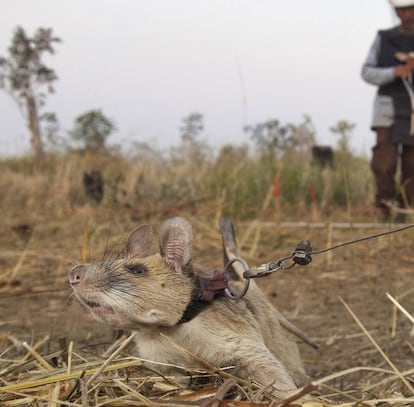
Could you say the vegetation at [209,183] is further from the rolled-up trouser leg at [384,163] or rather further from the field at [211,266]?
the rolled-up trouser leg at [384,163]

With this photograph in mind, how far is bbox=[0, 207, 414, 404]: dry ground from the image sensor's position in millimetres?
3543

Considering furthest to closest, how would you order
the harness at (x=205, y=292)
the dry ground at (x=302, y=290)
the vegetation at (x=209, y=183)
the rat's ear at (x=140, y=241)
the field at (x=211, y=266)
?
the vegetation at (x=209, y=183) → the dry ground at (x=302, y=290) → the rat's ear at (x=140, y=241) → the harness at (x=205, y=292) → the field at (x=211, y=266)

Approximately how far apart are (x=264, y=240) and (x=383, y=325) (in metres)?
2.87

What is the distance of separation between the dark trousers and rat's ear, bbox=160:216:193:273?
5498mm

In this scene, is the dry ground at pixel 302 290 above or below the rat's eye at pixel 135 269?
below

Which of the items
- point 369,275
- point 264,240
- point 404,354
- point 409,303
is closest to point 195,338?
point 404,354

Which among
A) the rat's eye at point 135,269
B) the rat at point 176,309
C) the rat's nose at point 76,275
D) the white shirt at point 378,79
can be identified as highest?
the white shirt at point 378,79

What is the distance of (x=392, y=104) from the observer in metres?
7.23

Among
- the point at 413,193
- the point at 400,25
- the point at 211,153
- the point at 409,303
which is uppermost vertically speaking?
the point at 400,25

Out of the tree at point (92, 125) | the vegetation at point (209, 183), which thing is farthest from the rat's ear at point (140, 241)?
the tree at point (92, 125)

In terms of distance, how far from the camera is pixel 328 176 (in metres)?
9.52

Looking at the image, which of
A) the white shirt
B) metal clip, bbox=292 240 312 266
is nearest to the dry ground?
metal clip, bbox=292 240 312 266

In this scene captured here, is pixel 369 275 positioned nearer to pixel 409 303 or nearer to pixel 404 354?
pixel 409 303

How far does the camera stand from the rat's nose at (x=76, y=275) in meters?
2.13
